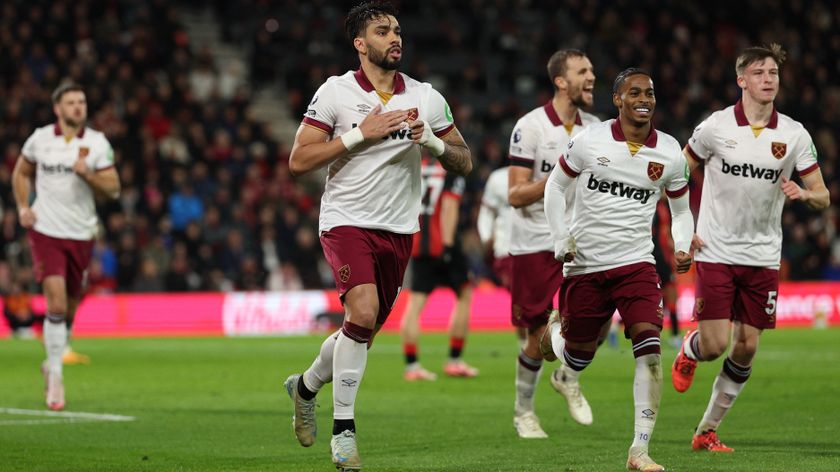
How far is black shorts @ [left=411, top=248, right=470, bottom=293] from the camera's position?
1605 cm

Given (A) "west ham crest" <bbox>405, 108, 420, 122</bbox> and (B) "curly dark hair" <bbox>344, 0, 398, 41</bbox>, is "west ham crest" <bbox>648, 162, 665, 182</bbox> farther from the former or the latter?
(B) "curly dark hair" <bbox>344, 0, 398, 41</bbox>

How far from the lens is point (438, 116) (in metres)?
8.61

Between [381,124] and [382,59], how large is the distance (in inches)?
22.3

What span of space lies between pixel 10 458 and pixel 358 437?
2.54 meters

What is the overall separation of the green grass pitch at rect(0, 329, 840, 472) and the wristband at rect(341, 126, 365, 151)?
1997mm

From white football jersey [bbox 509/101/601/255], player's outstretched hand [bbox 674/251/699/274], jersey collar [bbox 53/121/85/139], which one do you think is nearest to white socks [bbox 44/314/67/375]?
jersey collar [bbox 53/121/85/139]

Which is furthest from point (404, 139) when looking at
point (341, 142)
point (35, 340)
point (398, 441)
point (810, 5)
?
point (810, 5)

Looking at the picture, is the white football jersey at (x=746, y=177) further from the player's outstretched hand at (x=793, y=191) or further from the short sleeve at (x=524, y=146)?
the short sleeve at (x=524, y=146)

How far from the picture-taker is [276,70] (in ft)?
107

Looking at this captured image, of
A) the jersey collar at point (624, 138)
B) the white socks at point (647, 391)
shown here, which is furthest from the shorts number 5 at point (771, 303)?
the jersey collar at point (624, 138)

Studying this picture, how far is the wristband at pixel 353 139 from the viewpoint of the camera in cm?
799

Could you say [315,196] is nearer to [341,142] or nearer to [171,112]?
[171,112]

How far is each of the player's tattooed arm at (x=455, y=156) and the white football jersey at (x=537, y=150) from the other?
1.66 metres

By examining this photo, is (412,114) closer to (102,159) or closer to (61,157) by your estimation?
(102,159)
